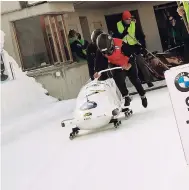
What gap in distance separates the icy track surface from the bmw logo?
2.00 feet

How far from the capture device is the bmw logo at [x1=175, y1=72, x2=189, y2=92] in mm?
3196

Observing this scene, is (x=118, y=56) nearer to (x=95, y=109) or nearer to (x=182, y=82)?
(x=95, y=109)

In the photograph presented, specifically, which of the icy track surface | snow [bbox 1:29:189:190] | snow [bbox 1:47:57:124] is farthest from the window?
the icy track surface

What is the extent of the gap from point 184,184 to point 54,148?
281 cm

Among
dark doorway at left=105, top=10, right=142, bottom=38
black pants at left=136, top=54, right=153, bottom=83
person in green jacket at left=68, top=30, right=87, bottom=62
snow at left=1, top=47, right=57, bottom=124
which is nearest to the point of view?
snow at left=1, top=47, right=57, bottom=124

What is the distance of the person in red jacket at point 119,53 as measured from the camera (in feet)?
21.5

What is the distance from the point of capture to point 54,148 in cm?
558

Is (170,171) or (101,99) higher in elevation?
(101,99)

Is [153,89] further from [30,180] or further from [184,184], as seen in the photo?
[184,184]

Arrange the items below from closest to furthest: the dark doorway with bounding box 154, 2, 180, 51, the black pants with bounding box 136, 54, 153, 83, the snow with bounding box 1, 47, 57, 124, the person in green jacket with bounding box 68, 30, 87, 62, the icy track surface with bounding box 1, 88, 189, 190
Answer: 1. the icy track surface with bounding box 1, 88, 189, 190
2. the snow with bounding box 1, 47, 57, 124
3. the black pants with bounding box 136, 54, 153, 83
4. the person in green jacket with bounding box 68, 30, 87, 62
5. the dark doorway with bounding box 154, 2, 180, 51

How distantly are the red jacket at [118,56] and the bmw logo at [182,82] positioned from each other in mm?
3549

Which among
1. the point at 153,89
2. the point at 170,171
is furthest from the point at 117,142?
the point at 153,89

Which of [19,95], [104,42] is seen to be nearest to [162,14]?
[19,95]

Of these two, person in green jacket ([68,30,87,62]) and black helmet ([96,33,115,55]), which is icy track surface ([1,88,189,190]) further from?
person in green jacket ([68,30,87,62])
